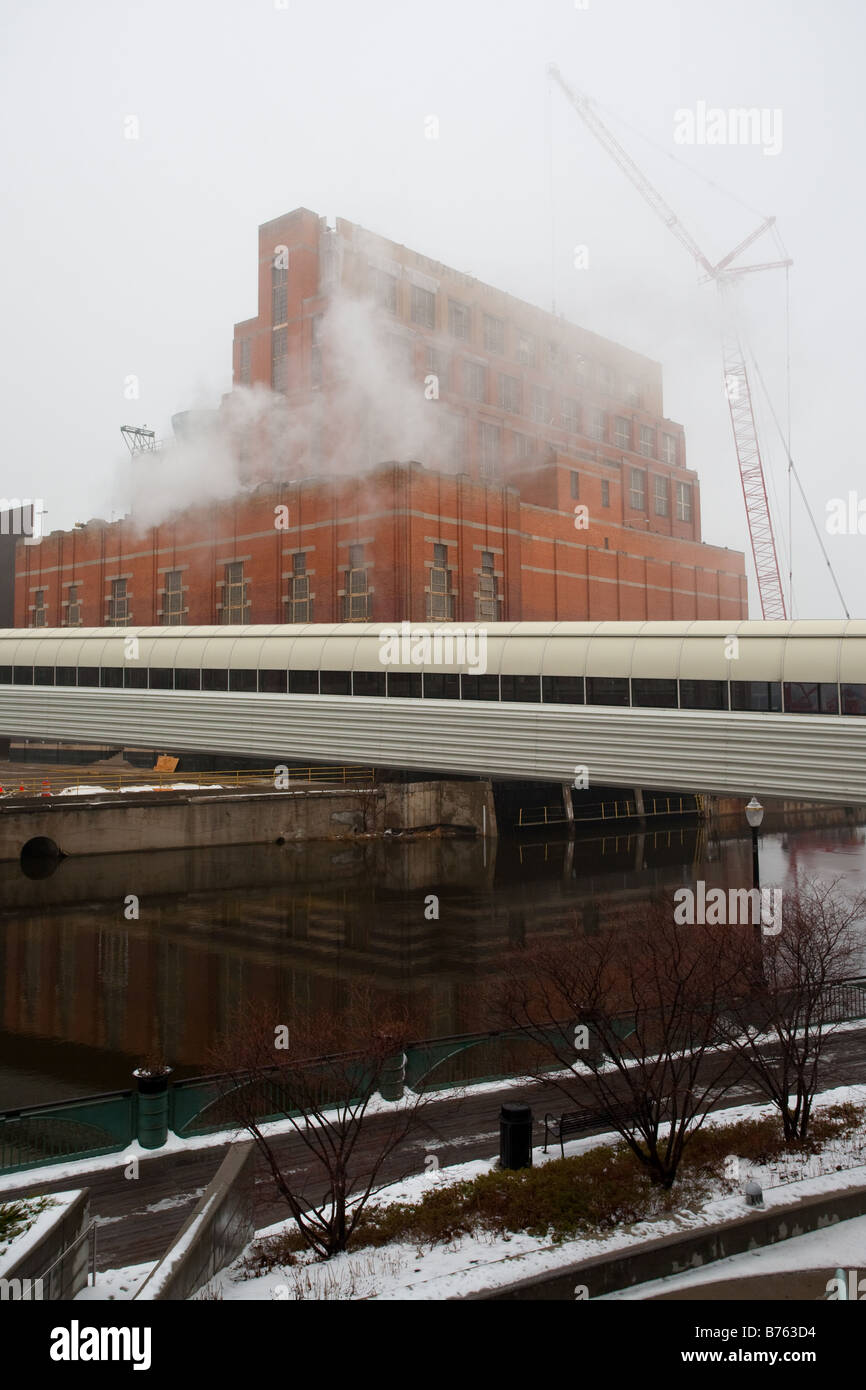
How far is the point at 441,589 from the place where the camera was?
4509 cm

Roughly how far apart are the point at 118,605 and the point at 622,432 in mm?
42497

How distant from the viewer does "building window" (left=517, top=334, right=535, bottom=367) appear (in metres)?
66.8

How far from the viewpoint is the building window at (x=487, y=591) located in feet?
154

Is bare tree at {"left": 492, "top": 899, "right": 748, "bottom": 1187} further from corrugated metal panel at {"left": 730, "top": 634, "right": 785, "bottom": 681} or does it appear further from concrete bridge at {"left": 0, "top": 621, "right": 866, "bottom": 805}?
corrugated metal panel at {"left": 730, "top": 634, "right": 785, "bottom": 681}

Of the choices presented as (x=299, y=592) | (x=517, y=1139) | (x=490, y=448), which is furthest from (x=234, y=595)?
(x=517, y=1139)

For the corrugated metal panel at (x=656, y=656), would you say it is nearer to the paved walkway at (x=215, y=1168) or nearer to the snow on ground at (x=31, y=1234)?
the paved walkway at (x=215, y=1168)

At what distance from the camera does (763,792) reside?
20.3 meters

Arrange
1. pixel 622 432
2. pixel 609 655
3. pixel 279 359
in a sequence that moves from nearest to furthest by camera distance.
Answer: pixel 609 655
pixel 279 359
pixel 622 432

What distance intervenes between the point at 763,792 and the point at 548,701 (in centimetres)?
619

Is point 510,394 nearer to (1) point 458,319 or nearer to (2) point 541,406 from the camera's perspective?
(2) point 541,406

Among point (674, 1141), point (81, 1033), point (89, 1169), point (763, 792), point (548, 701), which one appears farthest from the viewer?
point (548, 701)

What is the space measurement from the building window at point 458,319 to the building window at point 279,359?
1153 cm
